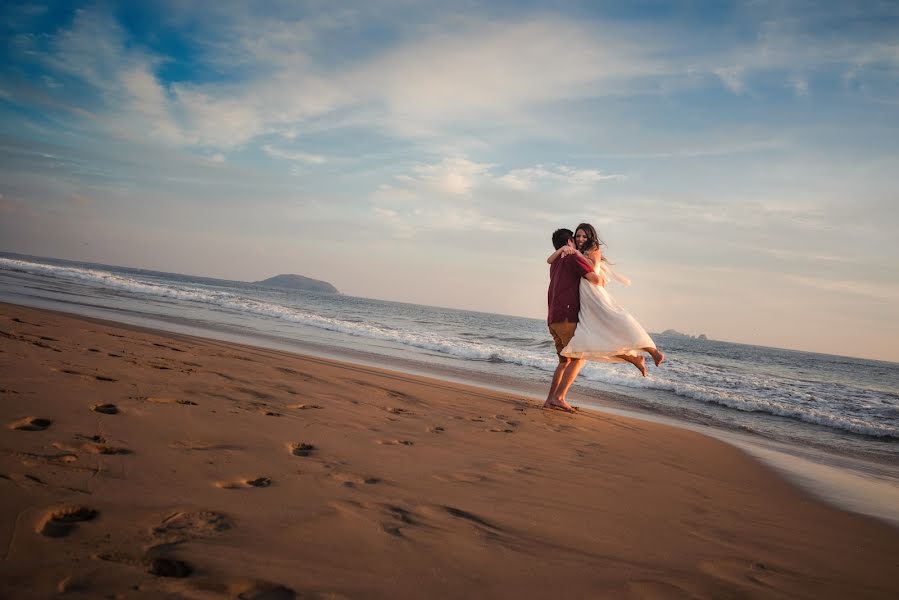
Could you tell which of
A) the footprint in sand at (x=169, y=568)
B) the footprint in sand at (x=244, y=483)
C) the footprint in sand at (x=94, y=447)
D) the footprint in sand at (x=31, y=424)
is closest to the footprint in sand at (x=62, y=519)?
the footprint in sand at (x=169, y=568)

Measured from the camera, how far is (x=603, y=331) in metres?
6.49

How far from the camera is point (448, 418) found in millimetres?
4961

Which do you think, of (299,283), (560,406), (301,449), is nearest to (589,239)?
(560,406)

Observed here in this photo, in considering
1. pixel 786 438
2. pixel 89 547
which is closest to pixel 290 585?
pixel 89 547

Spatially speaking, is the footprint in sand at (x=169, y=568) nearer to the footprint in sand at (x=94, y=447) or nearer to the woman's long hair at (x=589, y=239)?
the footprint in sand at (x=94, y=447)

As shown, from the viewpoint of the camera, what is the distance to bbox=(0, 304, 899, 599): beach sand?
1.69 m

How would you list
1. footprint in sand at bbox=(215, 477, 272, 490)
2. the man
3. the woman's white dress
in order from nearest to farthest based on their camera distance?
footprint in sand at bbox=(215, 477, 272, 490)
the woman's white dress
the man

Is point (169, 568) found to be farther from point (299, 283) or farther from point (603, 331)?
point (299, 283)

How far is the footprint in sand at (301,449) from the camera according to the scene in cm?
303

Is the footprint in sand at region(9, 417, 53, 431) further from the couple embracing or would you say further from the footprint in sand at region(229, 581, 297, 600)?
the couple embracing

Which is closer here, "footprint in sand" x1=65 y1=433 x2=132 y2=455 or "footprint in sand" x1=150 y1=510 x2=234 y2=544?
"footprint in sand" x1=150 y1=510 x2=234 y2=544

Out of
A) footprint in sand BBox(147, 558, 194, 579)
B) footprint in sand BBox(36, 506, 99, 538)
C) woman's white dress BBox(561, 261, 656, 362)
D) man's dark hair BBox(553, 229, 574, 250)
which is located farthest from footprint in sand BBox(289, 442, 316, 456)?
man's dark hair BBox(553, 229, 574, 250)

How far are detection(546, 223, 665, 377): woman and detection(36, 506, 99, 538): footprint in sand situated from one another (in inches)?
222

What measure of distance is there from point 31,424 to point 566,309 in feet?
19.0
